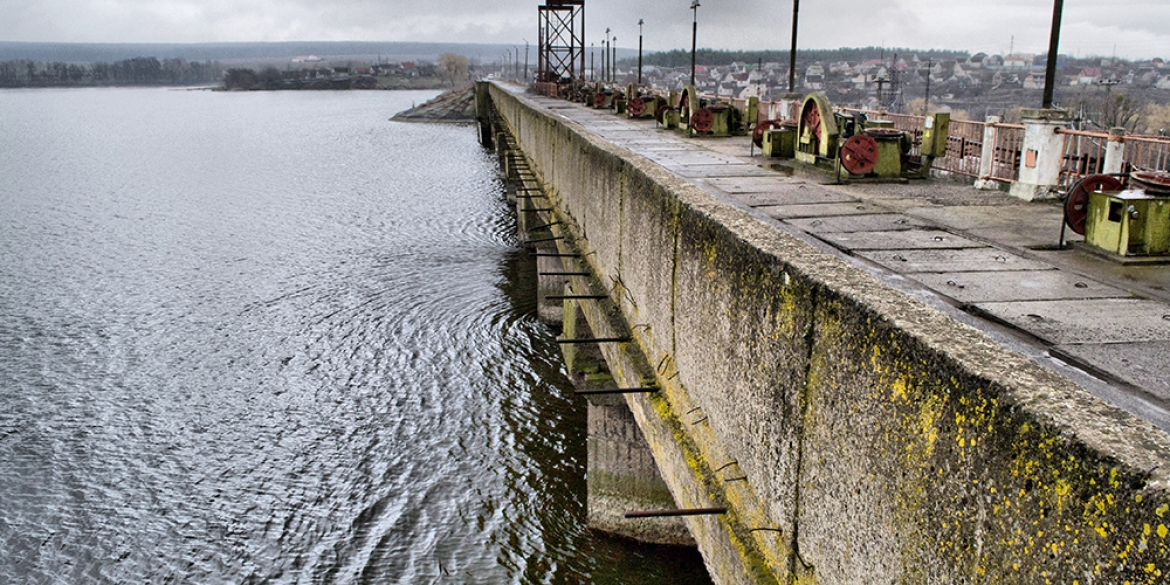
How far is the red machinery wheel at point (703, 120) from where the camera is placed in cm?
2188

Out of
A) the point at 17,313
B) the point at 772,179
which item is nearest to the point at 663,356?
the point at 772,179

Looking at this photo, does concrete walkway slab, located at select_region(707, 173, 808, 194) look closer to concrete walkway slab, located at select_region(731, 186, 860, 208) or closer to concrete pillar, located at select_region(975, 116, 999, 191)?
concrete walkway slab, located at select_region(731, 186, 860, 208)

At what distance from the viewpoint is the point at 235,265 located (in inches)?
989

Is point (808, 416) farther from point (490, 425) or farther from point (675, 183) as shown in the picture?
point (490, 425)

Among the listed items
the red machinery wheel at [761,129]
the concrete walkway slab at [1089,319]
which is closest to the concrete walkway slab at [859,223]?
the concrete walkway slab at [1089,319]

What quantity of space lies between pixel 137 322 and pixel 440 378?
818 cm

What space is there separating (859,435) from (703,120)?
18.8 m

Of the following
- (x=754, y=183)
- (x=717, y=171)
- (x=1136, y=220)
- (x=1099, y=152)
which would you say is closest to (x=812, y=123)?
(x=717, y=171)

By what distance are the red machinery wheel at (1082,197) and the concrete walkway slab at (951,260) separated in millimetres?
800

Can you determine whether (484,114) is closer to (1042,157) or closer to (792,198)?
(792,198)

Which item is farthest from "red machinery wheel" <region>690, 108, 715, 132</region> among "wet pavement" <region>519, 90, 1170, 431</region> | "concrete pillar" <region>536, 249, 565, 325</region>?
"wet pavement" <region>519, 90, 1170, 431</region>

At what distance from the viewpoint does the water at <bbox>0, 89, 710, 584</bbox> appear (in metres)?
10.8

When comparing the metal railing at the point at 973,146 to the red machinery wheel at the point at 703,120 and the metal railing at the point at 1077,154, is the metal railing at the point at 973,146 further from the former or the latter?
the red machinery wheel at the point at 703,120

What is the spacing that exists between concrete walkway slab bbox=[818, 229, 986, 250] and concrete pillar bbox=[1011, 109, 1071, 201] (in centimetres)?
320
